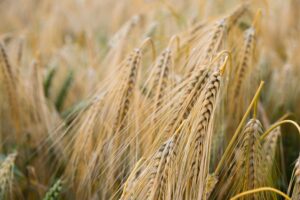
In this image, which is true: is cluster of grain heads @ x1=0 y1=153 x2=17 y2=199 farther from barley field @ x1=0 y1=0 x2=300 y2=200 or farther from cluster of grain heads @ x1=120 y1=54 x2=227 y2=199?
cluster of grain heads @ x1=120 y1=54 x2=227 y2=199

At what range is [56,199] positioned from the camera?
1530mm

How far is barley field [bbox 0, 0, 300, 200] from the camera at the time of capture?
123 cm

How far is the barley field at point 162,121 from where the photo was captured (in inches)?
48.4

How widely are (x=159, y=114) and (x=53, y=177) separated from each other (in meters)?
0.59

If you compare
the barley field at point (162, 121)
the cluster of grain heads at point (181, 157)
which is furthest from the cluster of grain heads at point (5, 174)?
the cluster of grain heads at point (181, 157)

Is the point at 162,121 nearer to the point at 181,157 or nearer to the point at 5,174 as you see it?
the point at 181,157

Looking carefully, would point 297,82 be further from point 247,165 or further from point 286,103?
point 247,165

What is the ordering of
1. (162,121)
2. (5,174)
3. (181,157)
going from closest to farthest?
(181,157)
(162,121)
(5,174)

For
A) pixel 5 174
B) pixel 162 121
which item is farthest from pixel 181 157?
pixel 5 174

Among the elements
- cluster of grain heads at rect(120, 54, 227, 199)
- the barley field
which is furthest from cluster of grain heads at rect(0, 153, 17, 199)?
cluster of grain heads at rect(120, 54, 227, 199)

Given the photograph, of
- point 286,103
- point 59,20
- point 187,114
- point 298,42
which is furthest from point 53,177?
point 59,20

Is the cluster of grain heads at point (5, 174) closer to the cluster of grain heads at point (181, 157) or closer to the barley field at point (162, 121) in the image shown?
the barley field at point (162, 121)

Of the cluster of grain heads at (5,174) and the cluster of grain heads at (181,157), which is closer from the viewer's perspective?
the cluster of grain heads at (181,157)

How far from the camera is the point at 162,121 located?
136 centimetres
